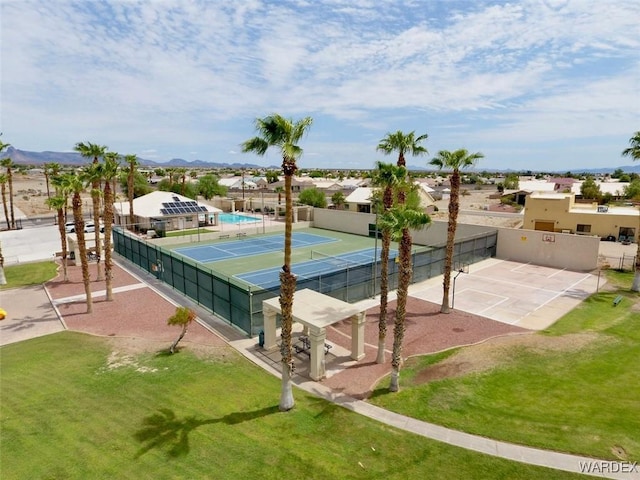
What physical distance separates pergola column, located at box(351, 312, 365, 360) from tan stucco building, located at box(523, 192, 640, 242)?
3497cm

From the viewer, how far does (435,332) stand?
2008cm

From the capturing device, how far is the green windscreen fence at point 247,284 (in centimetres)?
1944

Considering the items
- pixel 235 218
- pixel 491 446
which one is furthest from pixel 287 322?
pixel 235 218

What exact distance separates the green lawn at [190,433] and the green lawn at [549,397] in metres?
1.54

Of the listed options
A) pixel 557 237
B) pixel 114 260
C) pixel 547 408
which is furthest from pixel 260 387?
pixel 557 237

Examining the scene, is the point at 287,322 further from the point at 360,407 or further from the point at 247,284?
the point at 247,284

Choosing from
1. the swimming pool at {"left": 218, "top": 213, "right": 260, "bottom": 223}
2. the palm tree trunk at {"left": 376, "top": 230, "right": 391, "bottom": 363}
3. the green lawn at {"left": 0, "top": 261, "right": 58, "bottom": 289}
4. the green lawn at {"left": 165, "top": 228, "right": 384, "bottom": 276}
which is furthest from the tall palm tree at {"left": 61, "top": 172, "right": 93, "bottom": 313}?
the swimming pool at {"left": 218, "top": 213, "right": 260, "bottom": 223}

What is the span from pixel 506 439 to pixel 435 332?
8868 millimetres

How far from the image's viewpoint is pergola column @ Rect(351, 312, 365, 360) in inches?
648

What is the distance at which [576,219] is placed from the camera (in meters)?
41.4

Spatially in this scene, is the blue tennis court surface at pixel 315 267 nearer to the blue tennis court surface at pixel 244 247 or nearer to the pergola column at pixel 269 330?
the blue tennis court surface at pixel 244 247

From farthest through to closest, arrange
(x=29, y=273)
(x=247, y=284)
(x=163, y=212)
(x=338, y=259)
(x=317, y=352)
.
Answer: (x=163, y=212) → (x=338, y=259) → (x=29, y=273) → (x=247, y=284) → (x=317, y=352)

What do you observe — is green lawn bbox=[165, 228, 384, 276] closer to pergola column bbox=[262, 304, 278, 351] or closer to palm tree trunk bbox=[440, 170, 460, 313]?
pergola column bbox=[262, 304, 278, 351]

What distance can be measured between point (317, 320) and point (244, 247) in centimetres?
3043
